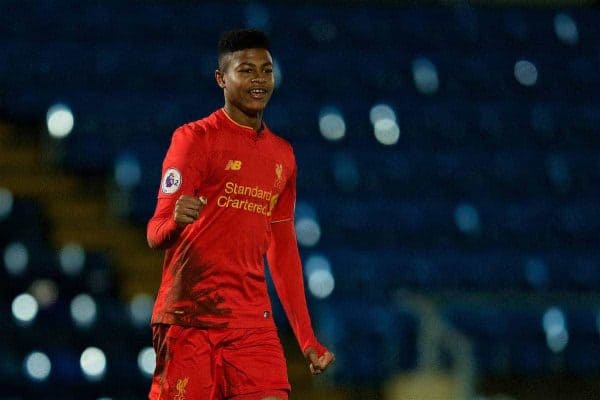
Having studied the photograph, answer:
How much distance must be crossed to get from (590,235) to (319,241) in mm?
1843

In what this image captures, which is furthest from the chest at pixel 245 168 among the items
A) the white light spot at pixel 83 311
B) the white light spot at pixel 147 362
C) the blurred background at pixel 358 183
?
the white light spot at pixel 83 311

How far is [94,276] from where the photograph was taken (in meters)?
5.45

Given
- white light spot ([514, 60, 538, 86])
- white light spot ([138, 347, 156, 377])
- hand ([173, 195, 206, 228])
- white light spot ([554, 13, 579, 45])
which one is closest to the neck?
hand ([173, 195, 206, 228])

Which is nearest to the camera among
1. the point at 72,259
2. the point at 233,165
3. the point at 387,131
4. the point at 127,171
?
the point at 233,165

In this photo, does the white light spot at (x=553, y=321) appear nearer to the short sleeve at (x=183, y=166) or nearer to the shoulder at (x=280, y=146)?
the shoulder at (x=280, y=146)

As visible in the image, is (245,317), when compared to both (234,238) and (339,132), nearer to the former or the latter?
(234,238)

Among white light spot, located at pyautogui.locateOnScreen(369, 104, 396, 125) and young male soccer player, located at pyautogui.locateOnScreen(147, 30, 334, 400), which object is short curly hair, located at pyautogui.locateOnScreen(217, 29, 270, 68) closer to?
young male soccer player, located at pyautogui.locateOnScreen(147, 30, 334, 400)

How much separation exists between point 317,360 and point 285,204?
46 cm

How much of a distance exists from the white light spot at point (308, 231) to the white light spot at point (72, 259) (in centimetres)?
121

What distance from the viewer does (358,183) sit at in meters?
6.23

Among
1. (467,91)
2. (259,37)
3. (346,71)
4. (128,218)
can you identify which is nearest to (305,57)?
(346,71)

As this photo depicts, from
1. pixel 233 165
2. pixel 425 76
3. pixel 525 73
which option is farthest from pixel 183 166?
pixel 525 73

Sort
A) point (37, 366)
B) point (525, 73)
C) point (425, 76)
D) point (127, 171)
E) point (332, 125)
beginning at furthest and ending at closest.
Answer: point (525, 73)
point (425, 76)
point (332, 125)
point (127, 171)
point (37, 366)

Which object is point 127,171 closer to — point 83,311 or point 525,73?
point 83,311
